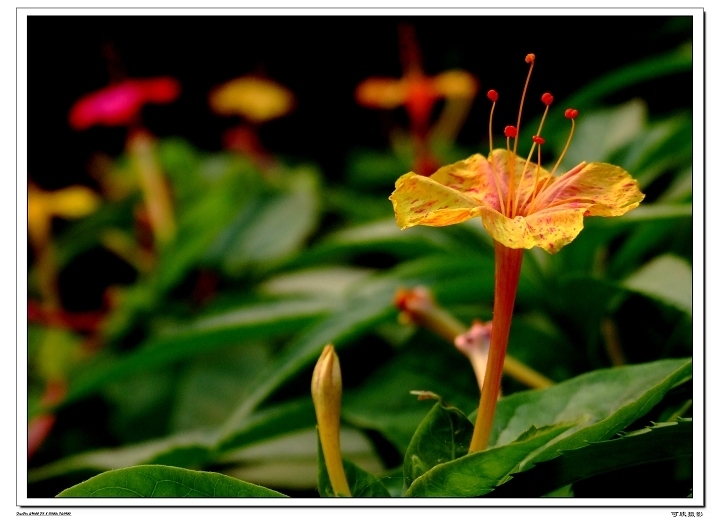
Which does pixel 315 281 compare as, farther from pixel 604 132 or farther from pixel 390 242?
pixel 604 132

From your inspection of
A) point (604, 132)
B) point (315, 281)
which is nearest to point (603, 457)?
point (315, 281)

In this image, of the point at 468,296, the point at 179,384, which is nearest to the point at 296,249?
the point at 179,384

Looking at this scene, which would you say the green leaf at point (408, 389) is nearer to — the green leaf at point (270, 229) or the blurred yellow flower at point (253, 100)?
the green leaf at point (270, 229)

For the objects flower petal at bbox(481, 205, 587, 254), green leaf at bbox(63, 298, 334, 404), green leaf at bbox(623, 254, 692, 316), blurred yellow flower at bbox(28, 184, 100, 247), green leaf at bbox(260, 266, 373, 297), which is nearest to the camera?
flower petal at bbox(481, 205, 587, 254)

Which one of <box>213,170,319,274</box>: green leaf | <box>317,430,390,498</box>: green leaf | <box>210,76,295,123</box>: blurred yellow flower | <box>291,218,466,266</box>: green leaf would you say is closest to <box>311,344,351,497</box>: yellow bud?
<box>317,430,390,498</box>: green leaf

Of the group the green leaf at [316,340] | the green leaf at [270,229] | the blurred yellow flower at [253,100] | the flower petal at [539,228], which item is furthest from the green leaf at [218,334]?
the blurred yellow flower at [253,100]

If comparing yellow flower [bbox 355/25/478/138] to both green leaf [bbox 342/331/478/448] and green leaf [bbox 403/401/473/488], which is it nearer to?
green leaf [bbox 342/331/478/448]
